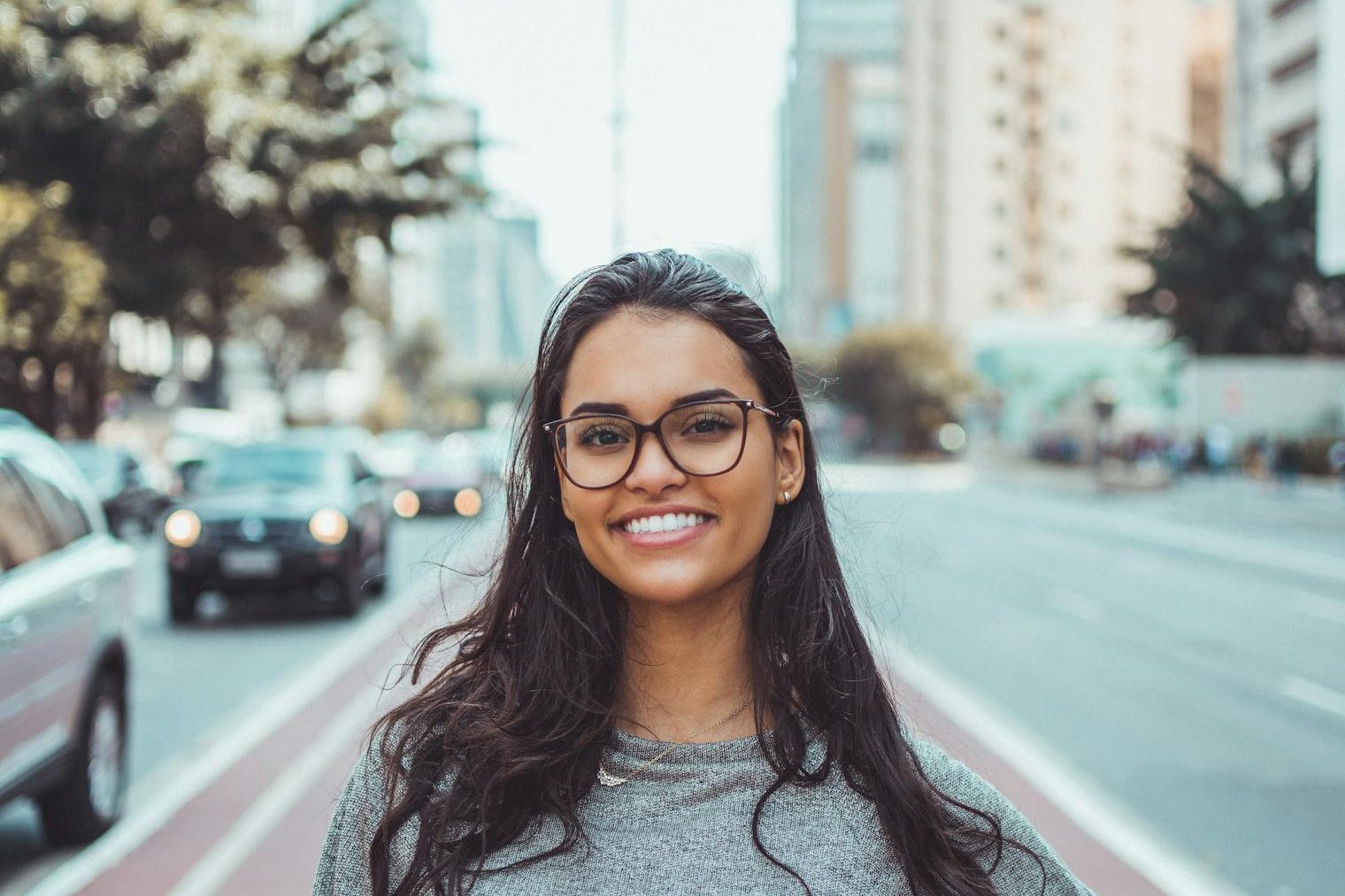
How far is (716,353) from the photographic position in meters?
2.00

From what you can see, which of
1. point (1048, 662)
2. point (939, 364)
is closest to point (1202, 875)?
point (1048, 662)

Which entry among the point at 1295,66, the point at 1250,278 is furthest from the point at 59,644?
the point at 1295,66

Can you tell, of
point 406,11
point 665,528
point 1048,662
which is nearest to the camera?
point 665,528

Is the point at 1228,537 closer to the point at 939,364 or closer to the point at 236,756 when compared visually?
the point at 236,756

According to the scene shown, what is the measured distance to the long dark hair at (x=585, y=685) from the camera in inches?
73.9

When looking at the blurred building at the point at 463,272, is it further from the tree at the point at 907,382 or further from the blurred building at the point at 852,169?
the blurred building at the point at 852,169

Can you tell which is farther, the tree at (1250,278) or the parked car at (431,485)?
the tree at (1250,278)

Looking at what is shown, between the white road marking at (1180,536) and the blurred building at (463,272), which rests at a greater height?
the blurred building at (463,272)

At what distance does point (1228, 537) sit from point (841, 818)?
2653 cm

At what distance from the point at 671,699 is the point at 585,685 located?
12cm

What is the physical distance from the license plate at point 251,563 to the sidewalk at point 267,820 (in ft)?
13.8

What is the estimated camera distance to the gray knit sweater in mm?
1827

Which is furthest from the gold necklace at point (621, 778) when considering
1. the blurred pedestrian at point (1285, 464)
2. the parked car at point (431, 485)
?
the blurred pedestrian at point (1285, 464)

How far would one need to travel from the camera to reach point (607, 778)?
1938 mm
